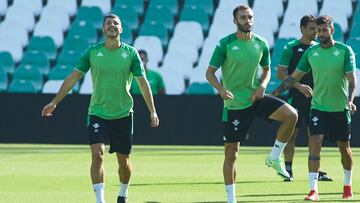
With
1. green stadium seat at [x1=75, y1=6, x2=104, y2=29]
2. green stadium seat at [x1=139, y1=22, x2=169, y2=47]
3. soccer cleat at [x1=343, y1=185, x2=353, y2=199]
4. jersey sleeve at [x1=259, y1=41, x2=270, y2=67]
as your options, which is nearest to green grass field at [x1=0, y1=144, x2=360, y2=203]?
soccer cleat at [x1=343, y1=185, x2=353, y2=199]

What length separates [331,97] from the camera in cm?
1409

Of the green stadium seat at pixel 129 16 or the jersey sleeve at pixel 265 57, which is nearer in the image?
the jersey sleeve at pixel 265 57

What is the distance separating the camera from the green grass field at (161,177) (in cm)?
1452

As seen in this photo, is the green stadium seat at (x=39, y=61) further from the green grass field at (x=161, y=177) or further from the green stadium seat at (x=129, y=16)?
the green grass field at (x=161, y=177)

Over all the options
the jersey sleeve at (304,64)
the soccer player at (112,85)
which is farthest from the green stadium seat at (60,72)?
the soccer player at (112,85)

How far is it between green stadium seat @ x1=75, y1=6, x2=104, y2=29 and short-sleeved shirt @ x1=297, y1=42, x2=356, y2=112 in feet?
62.3

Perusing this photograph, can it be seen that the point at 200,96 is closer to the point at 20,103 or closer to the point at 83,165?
the point at 20,103

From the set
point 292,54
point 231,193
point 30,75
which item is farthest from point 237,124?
point 30,75

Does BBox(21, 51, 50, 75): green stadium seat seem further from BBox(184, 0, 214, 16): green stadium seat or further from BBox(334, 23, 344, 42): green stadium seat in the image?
BBox(334, 23, 344, 42): green stadium seat

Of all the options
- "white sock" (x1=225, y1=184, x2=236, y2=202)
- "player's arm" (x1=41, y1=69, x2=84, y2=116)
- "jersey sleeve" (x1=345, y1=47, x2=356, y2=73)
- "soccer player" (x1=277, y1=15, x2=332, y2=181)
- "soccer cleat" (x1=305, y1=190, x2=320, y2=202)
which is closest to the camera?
"white sock" (x1=225, y1=184, x2=236, y2=202)

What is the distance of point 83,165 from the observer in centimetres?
2062

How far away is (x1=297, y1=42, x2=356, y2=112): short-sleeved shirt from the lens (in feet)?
45.7

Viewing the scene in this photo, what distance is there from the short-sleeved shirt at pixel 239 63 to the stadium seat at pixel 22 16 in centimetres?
2048

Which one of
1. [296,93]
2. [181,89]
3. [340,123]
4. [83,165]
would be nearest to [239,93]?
[340,123]
